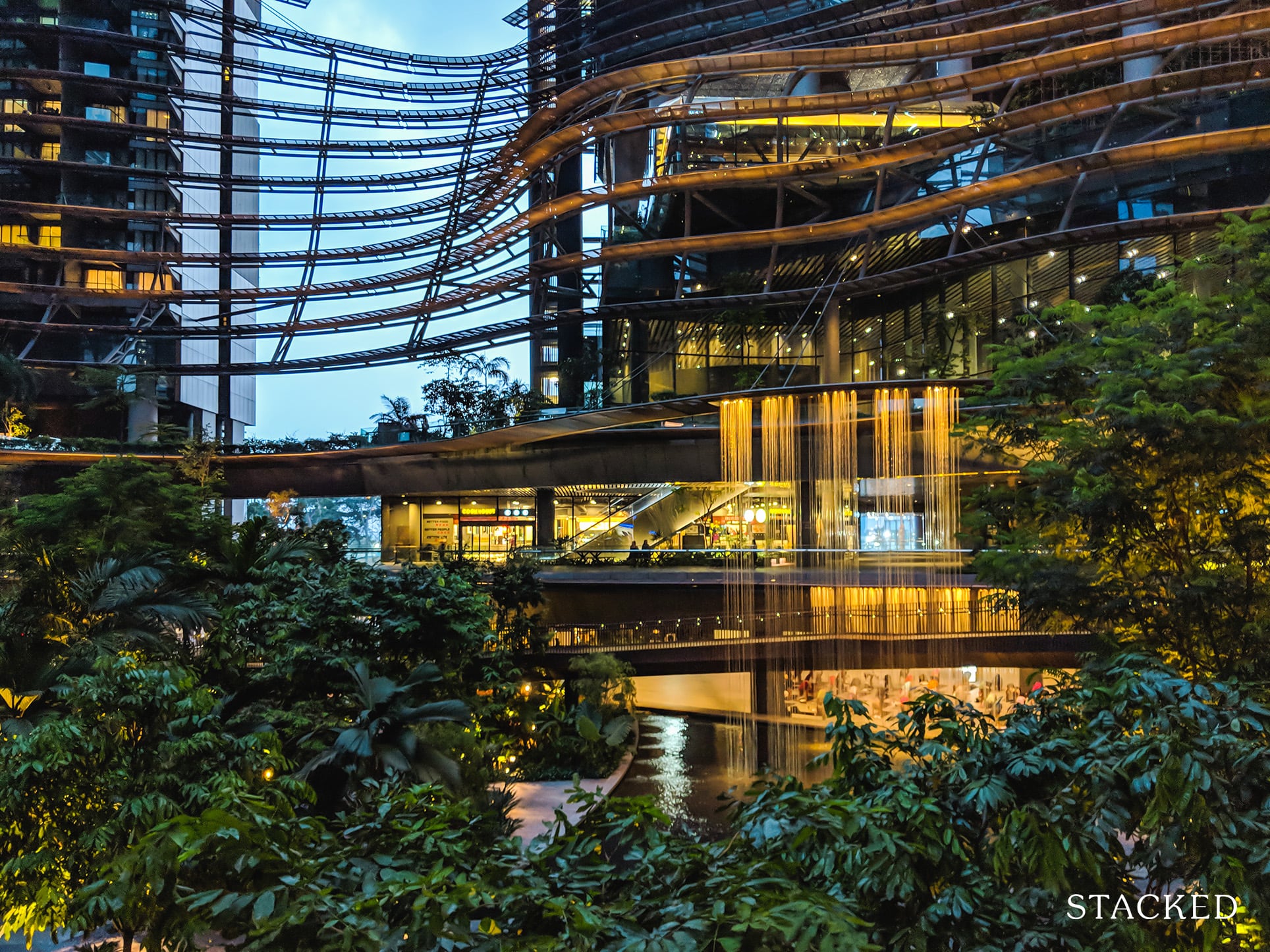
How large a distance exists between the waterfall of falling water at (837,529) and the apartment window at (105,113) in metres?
46.2

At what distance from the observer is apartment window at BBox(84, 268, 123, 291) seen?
48.9 m

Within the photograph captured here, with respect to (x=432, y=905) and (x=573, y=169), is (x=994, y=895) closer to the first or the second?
(x=432, y=905)

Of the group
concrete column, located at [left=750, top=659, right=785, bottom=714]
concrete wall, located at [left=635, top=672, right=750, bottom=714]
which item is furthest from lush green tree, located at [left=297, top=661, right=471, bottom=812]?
concrete wall, located at [left=635, top=672, right=750, bottom=714]

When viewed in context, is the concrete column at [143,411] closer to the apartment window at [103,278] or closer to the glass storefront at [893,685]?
the apartment window at [103,278]

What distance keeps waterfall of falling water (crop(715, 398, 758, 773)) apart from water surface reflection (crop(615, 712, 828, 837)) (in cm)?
6

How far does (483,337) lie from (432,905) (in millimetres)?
39658

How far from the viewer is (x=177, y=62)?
50.7 meters

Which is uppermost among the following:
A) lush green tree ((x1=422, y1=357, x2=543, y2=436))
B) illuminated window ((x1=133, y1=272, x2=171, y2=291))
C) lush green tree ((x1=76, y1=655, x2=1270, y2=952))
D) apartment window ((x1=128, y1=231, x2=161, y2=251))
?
apartment window ((x1=128, y1=231, x2=161, y2=251))

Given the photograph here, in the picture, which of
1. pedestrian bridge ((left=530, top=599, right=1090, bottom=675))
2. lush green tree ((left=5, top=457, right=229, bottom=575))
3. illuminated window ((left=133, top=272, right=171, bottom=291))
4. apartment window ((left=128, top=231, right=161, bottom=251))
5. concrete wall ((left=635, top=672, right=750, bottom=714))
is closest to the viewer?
pedestrian bridge ((left=530, top=599, right=1090, bottom=675))

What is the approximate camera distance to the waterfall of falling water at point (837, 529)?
20.8 m

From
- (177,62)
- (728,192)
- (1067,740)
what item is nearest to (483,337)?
(728,192)

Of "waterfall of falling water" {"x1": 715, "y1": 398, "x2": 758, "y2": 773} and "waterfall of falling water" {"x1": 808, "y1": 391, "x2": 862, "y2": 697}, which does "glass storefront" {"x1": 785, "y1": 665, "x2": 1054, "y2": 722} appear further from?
"waterfall of falling water" {"x1": 808, "y1": 391, "x2": 862, "y2": 697}

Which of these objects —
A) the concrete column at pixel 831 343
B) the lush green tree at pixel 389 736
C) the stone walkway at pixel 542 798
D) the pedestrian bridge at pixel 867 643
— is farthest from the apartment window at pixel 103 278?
the lush green tree at pixel 389 736

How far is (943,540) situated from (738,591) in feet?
17.6
